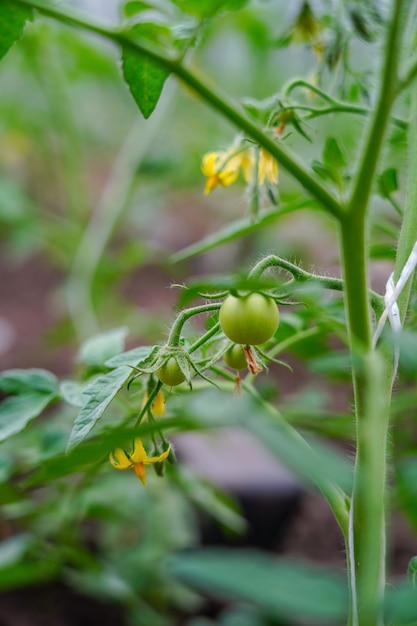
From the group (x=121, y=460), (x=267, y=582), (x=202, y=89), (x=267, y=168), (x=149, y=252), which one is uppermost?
(x=149, y=252)

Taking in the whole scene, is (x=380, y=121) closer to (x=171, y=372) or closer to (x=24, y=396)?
(x=171, y=372)

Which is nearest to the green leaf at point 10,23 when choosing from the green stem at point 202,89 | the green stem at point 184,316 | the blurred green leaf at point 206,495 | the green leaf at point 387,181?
the green stem at point 202,89

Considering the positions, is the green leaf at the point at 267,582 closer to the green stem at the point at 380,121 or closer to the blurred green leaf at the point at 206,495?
the green stem at the point at 380,121

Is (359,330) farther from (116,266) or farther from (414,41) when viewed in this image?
(116,266)

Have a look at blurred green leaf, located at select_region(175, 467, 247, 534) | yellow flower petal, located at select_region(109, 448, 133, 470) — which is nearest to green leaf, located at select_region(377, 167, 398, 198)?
yellow flower petal, located at select_region(109, 448, 133, 470)

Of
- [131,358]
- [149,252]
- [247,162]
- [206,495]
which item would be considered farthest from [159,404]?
[149,252]

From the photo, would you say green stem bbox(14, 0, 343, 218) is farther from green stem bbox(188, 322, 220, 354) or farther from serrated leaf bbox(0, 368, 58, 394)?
serrated leaf bbox(0, 368, 58, 394)
